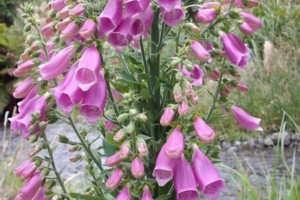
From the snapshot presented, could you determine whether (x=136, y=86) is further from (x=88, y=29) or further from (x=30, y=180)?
(x=30, y=180)

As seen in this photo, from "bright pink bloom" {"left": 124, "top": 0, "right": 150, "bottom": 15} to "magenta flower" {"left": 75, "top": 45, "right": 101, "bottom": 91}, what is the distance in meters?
0.14

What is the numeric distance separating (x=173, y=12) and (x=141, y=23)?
0.09 m

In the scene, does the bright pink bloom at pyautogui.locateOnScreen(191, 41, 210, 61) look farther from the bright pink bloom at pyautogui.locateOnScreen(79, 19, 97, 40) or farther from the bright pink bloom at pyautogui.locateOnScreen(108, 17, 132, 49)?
the bright pink bloom at pyautogui.locateOnScreen(79, 19, 97, 40)

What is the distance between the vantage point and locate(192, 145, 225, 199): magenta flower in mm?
1499

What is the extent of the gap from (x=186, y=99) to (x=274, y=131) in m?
5.51

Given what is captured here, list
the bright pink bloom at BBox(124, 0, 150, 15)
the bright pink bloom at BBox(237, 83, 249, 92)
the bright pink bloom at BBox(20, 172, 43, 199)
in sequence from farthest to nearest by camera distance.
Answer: the bright pink bloom at BBox(237, 83, 249, 92), the bright pink bloom at BBox(20, 172, 43, 199), the bright pink bloom at BBox(124, 0, 150, 15)

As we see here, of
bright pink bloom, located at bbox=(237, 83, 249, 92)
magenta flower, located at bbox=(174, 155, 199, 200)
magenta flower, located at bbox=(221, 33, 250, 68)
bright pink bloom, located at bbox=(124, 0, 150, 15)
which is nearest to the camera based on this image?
bright pink bloom, located at bbox=(124, 0, 150, 15)

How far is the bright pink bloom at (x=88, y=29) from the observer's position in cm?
139

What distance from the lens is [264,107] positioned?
271 inches

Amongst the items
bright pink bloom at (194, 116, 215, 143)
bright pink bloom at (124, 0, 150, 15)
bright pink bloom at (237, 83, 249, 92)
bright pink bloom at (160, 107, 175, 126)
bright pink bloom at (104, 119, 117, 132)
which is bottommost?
bright pink bloom at (104, 119, 117, 132)

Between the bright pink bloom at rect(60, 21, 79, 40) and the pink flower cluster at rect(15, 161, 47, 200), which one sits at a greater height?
the bright pink bloom at rect(60, 21, 79, 40)

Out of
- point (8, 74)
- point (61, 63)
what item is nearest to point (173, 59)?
point (61, 63)

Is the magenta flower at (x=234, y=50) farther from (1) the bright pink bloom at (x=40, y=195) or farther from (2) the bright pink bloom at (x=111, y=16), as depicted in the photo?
(1) the bright pink bloom at (x=40, y=195)

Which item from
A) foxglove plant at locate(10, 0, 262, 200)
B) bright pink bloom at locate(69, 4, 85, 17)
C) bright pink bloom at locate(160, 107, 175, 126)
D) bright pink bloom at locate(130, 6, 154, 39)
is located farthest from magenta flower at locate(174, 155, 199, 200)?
bright pink bloom at locate(69, 4, 85, 17)
